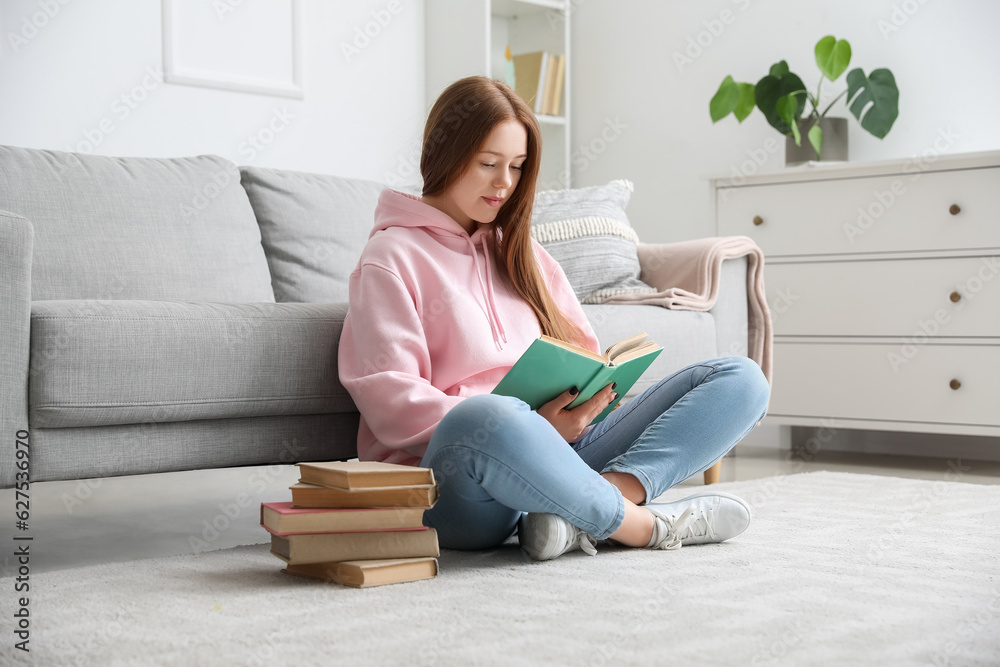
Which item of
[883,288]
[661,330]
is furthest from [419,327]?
[883,288]

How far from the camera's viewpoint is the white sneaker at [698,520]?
1503mm

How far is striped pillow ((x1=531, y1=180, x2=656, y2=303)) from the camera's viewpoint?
2.57 meters

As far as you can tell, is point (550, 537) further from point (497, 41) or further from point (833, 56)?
point (497, 41)

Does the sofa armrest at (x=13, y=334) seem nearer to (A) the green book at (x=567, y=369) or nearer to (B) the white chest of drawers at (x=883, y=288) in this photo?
(A) the green book at (x=567, y=369)

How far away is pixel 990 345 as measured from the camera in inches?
106

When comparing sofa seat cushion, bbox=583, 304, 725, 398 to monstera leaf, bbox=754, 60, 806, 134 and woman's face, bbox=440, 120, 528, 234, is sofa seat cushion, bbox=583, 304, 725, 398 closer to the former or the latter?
woman's face, bbox=440, 120, 528, 234

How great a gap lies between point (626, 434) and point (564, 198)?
4.06 feet

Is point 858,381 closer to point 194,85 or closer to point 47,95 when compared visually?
point 194,85

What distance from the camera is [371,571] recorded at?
1.30 metres

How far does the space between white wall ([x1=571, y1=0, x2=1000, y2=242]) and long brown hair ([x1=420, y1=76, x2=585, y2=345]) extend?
1718 mm

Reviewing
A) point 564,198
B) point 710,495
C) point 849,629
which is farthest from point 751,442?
point 849,629

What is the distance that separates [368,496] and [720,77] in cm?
284

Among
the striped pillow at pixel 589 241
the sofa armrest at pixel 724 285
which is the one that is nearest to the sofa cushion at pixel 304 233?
the striped pillow at pixel 589 241

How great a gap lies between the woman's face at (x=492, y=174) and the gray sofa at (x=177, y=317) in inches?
13.6
